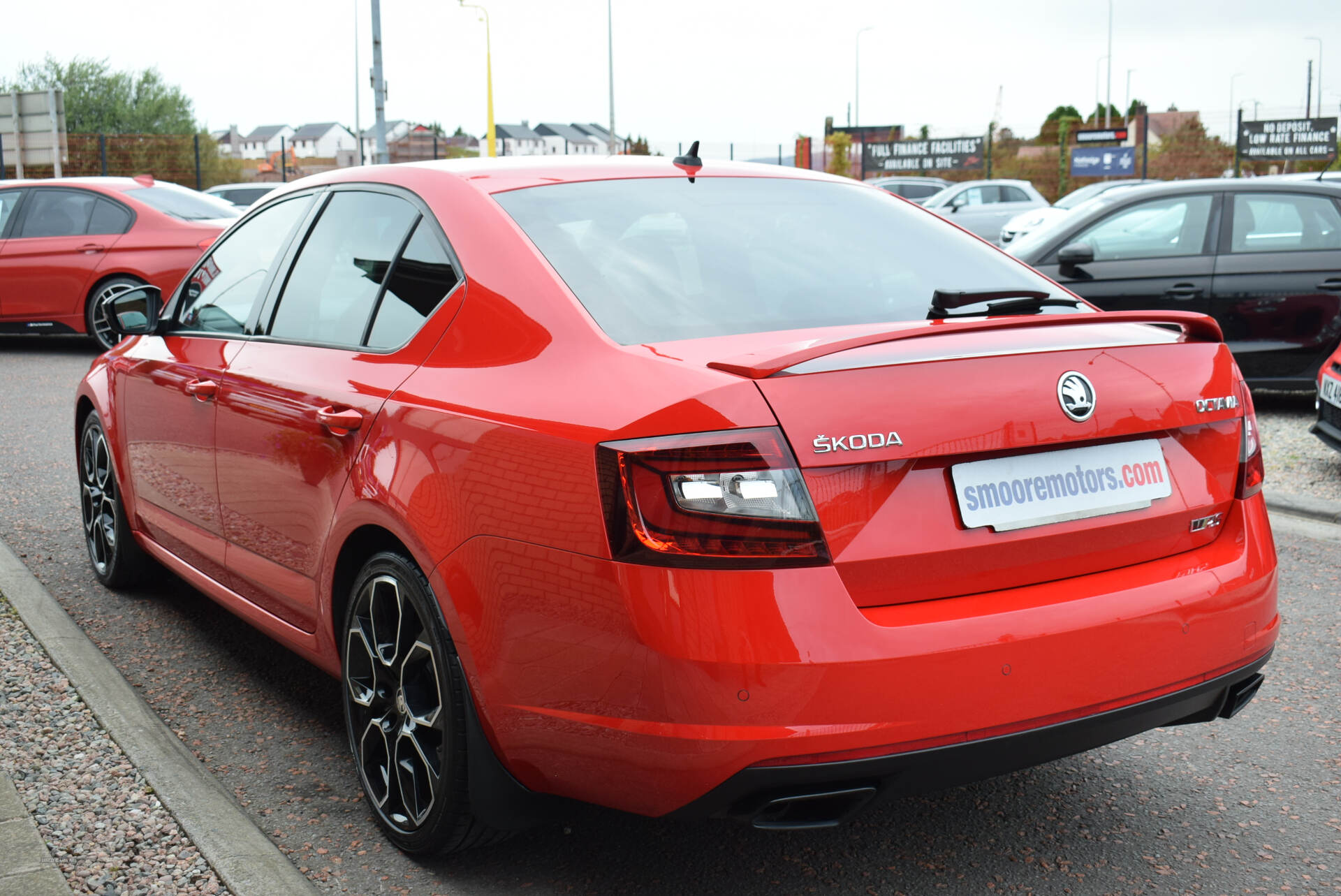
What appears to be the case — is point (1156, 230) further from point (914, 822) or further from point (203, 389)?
point (203, 389)

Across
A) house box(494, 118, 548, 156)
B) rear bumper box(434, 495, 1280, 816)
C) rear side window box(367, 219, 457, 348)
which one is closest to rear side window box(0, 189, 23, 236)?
rear side window box(367, 219, 457, 348)

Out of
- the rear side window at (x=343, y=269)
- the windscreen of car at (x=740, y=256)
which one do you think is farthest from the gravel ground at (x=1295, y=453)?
the rear side window at (x=343, y=269)

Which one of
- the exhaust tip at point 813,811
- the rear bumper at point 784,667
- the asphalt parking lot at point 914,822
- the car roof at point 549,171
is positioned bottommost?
the asphalt parking lot at point 914,822

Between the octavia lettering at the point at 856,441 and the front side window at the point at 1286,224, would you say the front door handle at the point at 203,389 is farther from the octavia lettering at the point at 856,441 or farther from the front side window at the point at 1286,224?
the front side window at the point at 1286,224

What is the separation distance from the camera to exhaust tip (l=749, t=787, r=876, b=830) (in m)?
2.22

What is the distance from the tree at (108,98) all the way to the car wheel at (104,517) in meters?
57.3

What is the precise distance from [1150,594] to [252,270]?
285 cm

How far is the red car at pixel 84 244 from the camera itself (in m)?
12.2

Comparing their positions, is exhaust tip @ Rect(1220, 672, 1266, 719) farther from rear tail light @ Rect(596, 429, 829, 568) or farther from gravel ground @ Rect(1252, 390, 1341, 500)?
gravel ground @ Rect(1252, 390, 1341, 500)

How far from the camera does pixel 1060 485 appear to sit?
2383mm

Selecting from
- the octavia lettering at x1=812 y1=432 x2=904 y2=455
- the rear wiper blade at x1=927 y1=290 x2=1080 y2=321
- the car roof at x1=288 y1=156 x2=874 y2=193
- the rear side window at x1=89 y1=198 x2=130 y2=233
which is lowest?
the octavia lettering at x1=812 y1=432 x2=904 y2=455

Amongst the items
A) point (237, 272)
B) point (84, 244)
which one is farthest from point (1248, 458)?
point (84, 244)

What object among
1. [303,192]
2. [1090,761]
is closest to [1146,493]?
[1090,761]

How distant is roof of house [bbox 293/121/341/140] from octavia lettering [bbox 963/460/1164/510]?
166815mm
